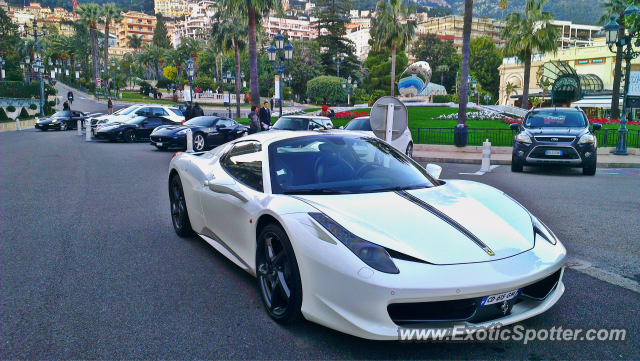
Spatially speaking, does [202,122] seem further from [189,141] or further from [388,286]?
[388,286]

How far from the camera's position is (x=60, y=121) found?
31047mm

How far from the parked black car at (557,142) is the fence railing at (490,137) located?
6.46m

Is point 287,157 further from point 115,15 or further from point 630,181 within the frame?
point 115,15

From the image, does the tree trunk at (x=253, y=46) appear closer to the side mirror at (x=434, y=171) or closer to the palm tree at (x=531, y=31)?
the palm tree at (x=531, y=31)

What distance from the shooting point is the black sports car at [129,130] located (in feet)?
73.6

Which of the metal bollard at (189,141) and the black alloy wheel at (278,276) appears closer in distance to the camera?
the black alloy wheel at (278,276)

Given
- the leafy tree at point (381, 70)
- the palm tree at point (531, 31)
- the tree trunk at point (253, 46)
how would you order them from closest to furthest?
1. the tree trunk at point (253, 46)
2. the palm tree at point (531, 31)
3. the leafy tree at point (381, 70)

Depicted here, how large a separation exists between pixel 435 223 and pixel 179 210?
3565 millimetres

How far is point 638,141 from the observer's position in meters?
19.5

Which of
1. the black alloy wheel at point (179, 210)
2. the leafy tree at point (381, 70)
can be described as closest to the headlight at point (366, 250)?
the black alloy wheel at point (179, 210)

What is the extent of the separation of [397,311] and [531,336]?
3.41 feet

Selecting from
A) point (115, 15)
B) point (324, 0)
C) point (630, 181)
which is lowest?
point (630, 181)

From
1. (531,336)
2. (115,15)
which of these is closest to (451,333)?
(531,336)

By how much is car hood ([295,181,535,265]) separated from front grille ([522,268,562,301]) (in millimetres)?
226
